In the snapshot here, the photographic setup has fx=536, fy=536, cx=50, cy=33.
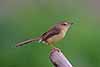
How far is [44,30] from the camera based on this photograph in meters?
4.02

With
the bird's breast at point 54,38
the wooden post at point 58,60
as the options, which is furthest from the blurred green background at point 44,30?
the wooden post at point 58,60

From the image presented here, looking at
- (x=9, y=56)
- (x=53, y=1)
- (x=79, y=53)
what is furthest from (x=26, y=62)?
(x=53, y=1)

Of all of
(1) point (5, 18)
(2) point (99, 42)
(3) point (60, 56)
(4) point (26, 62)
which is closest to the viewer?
(3) point (60, 56)

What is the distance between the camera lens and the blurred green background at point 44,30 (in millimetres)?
3670

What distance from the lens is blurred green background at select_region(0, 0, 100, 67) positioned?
367 centimetres

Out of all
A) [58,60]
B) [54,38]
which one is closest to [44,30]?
[54,38]

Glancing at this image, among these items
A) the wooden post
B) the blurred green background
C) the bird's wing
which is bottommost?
the blurred green background

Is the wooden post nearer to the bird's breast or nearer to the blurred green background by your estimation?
the bird's breast

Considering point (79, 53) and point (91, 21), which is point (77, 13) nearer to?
point (91, 21)

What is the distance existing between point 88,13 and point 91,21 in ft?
1.19

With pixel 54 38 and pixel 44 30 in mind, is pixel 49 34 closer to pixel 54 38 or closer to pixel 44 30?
pixel 54 38

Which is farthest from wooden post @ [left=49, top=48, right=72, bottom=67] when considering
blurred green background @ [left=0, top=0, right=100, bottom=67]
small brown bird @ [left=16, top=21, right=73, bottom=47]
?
blurred green background @ [left=0, top=0, right=100, bottom=67]

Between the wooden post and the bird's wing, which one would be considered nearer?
the wooden post

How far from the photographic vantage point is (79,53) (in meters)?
3.85
